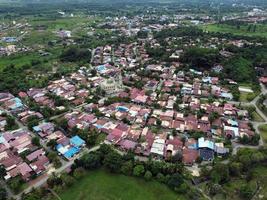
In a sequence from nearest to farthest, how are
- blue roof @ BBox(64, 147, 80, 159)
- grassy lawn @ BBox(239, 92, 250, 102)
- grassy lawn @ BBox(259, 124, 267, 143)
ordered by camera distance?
blue roof @ BBox(64, 147, 80, 159)
grassy lawn @ BBox(259, 124, 267, 143)
grassy lawn @ BBox(239, 92, 250, 102)

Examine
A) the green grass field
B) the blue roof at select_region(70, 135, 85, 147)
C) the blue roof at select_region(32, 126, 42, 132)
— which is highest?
the green grass field

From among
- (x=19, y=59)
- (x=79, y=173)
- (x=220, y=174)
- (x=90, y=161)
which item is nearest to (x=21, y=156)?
(x=79, y=173)

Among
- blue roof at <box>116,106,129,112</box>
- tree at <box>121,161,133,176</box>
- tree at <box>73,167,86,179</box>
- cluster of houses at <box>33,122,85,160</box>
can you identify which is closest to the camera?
tree at <box>73,167,86,179</box>

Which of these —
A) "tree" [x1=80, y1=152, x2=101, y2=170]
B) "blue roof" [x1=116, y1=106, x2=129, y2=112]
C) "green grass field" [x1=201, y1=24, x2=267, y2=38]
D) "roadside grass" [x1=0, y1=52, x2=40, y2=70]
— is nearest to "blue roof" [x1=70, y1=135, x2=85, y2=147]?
"tree" [x1=80, y1=152, x2=101, y2=170]

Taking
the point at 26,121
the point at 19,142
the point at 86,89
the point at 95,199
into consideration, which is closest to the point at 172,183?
the point at 95,199

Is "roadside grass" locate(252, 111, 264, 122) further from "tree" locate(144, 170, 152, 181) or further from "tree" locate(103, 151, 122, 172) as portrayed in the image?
"tree" locate(103, 151, 122, 172)

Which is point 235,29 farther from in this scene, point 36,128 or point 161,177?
point 36,128

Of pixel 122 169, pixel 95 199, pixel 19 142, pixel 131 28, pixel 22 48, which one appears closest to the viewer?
pixel 95 199

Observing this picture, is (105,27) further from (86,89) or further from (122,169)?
(122,169)
